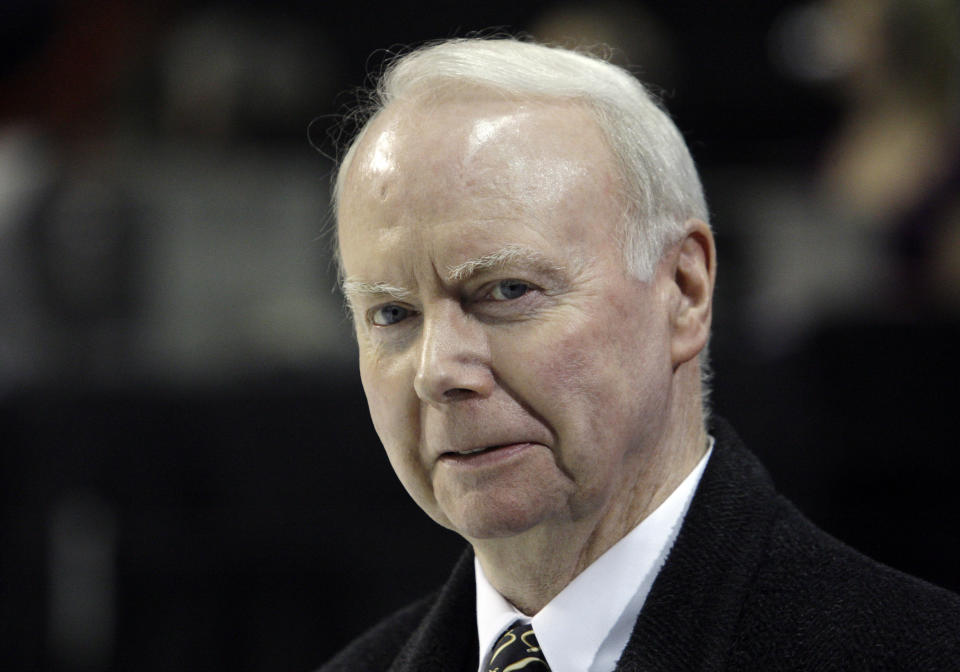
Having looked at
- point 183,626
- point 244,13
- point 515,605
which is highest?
point 244,13

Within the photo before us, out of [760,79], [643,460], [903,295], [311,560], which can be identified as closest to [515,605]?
[643,460]

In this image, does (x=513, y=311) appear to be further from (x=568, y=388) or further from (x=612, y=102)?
(x=612, y=102)

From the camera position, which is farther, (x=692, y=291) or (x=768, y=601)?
(x=692, y=291)

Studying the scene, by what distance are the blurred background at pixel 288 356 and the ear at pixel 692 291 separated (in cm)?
113

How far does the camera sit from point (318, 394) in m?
3.56

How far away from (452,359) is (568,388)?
150mm

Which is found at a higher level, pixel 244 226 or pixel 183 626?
pixel 244 226

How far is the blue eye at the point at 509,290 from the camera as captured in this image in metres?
1.73

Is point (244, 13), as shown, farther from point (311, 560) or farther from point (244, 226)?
point (311, 560)

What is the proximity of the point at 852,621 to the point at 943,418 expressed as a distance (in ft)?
5.81

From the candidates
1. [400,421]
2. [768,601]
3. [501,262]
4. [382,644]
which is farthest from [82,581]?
[768,601]

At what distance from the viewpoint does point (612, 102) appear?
1.84m

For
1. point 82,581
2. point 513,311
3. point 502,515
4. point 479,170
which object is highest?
point 479,170

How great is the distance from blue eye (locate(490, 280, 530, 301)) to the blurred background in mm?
1166
